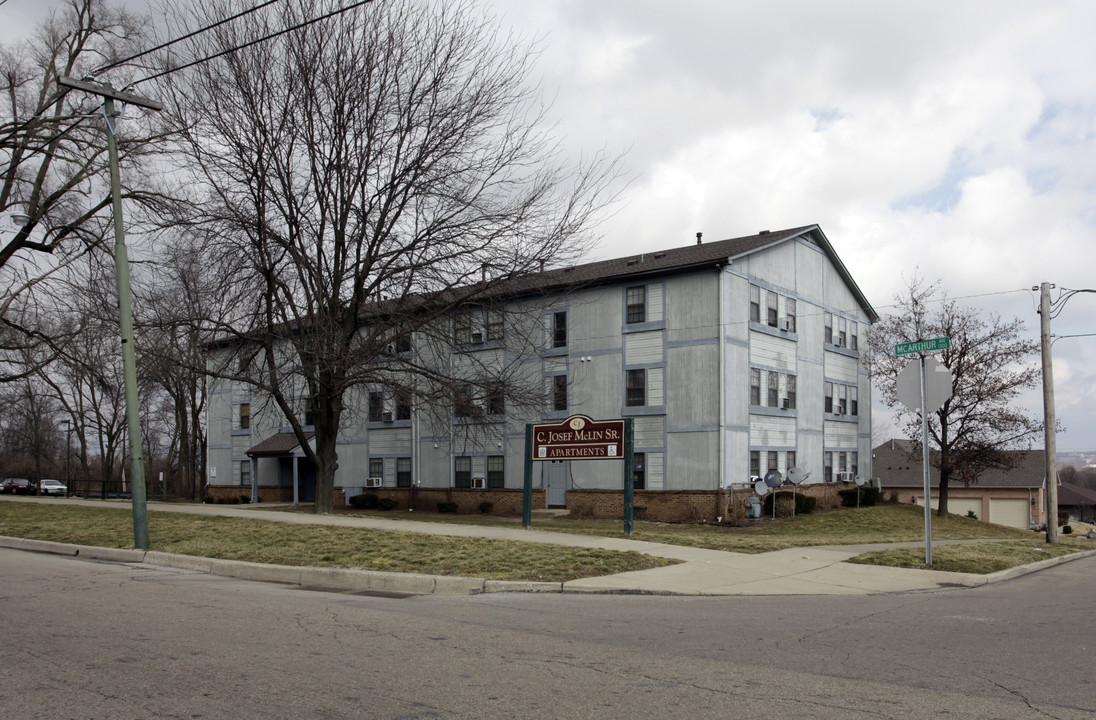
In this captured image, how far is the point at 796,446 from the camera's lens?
3497cm

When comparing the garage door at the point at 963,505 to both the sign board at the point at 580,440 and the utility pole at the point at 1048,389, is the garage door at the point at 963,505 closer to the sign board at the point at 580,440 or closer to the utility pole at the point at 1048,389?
the utility pole at the point at 1048,389

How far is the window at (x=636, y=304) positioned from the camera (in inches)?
1266

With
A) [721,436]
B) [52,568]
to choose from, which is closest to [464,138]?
[721,436]

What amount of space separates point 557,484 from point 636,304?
735 cm

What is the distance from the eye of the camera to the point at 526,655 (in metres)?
7.15

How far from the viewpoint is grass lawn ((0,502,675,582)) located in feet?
40.5

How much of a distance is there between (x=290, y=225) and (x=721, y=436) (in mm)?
15423

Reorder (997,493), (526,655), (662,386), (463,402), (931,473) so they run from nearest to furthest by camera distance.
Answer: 1. (526,655)
2. (463,402)
3. (662,386)
4. (931,473)
5. (997,493)

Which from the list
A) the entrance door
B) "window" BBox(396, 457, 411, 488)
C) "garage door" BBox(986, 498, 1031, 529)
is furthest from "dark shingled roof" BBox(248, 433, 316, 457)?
"garage door" BBox(986, 498, 1031, 529)

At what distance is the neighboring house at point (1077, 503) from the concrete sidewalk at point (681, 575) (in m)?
70.9

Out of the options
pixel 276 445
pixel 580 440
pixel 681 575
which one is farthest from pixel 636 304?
pixel 681 575

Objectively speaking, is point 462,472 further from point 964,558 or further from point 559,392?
point 964,558

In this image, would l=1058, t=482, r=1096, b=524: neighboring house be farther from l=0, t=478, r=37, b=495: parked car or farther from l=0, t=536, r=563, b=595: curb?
l=0, t=478, r=37, b=495: parked car

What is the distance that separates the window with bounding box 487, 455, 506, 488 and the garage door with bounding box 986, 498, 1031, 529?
38029mm
